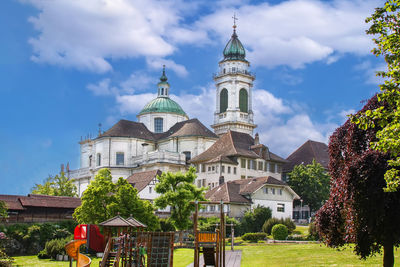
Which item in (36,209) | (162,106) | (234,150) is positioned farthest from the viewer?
(162,106)

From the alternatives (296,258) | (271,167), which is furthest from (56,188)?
(296,258)

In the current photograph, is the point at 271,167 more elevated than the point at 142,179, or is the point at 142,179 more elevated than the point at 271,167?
the point at 271,167

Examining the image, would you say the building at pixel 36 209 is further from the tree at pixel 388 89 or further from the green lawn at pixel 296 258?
the tree at pixel 388 89

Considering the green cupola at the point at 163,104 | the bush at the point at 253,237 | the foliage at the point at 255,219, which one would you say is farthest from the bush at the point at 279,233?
the green cupola at the point at 163,104

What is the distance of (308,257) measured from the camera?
34.3m

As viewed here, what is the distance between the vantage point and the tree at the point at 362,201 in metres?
21.9

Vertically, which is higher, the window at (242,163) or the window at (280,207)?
the window at (242,163)

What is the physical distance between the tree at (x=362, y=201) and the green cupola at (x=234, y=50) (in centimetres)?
9305

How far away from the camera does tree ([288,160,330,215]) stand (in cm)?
7850

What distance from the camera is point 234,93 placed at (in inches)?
4503

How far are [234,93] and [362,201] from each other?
93.0m

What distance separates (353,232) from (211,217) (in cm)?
4351

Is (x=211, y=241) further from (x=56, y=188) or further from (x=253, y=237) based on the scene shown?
(x=56, y=188)

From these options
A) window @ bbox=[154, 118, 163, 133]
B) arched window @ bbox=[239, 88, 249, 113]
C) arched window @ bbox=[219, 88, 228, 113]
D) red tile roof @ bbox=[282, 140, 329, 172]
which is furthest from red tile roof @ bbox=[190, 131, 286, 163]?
arched window @ bbox=[219, 88, 228, 113]
